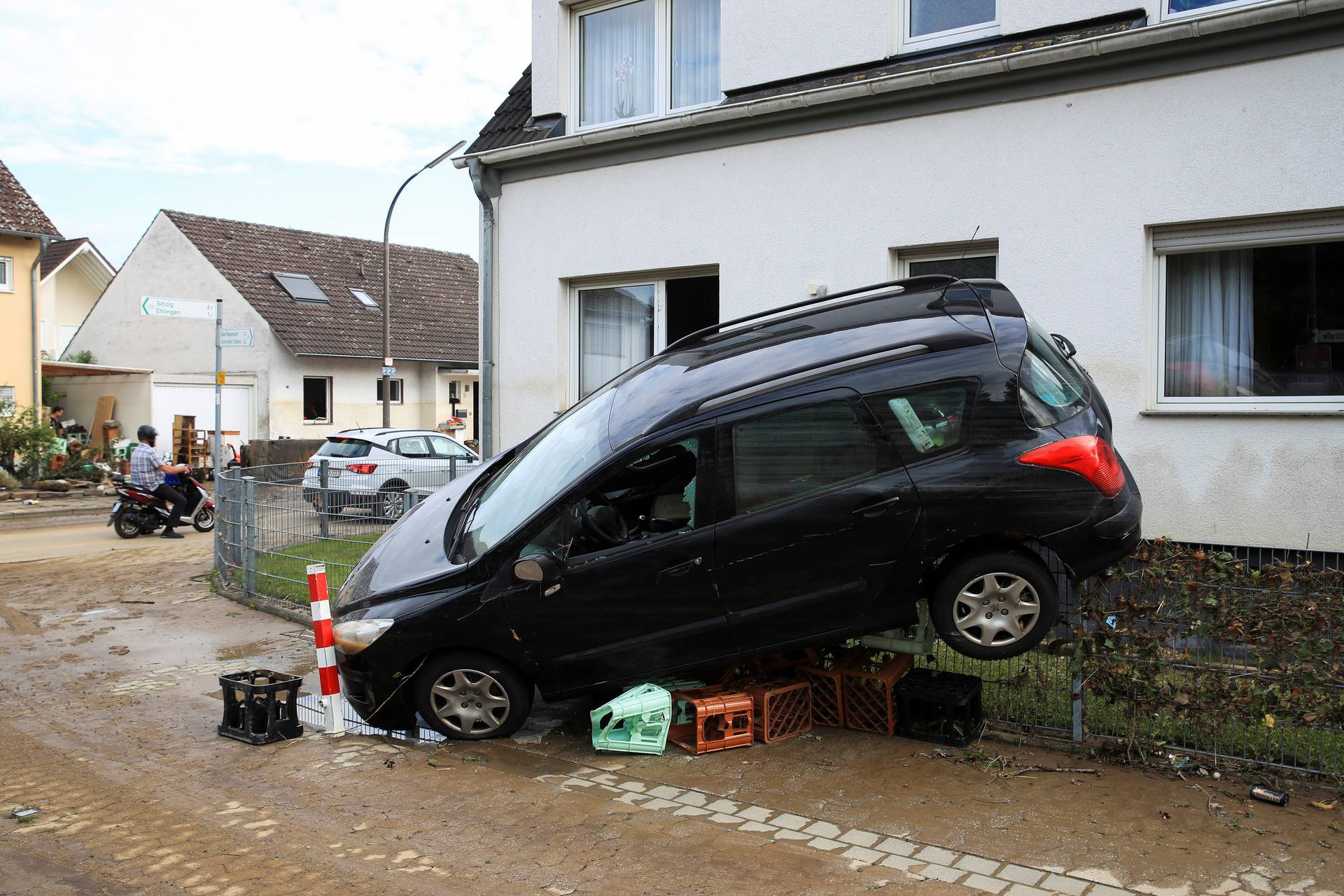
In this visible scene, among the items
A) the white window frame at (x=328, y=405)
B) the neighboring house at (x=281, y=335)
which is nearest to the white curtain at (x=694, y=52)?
the neighboring house at (x=281, y=335)

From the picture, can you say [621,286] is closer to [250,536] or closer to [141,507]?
[250,536]

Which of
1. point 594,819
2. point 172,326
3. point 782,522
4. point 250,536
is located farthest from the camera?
point 172,326

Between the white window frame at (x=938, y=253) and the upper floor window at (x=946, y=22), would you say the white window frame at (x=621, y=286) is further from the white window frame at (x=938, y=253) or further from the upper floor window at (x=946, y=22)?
the upper floor window at (x=946, y=22)

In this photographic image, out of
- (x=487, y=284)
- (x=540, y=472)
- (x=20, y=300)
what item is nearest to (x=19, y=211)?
(x=20, y=300)

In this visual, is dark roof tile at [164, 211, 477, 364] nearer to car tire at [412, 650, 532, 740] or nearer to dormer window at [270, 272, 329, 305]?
dormer window at [270, 272, 329, 305]

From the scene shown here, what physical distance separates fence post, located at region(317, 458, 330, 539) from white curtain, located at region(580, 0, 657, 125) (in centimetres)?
467

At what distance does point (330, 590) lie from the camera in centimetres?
987

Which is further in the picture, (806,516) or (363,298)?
(363,298)

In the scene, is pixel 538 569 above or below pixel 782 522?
below

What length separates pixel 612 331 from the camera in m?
11.9

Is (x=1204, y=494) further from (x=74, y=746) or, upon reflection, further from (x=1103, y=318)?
(x=74, y=746)

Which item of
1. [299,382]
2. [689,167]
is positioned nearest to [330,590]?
[689,167]

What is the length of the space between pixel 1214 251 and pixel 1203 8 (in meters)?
1.79

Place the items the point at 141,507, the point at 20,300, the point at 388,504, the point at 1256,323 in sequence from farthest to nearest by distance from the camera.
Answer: the point at 20,300, the point at 141,507, the point at 388,504, the point at 1256,323
